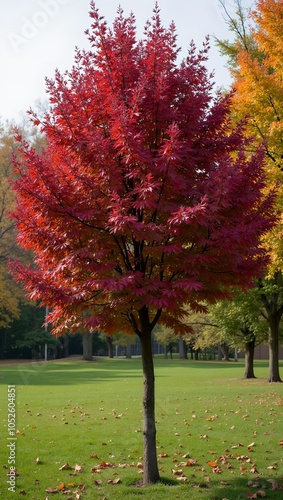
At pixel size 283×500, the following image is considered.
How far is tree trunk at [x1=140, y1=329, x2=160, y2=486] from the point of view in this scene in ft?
23.9

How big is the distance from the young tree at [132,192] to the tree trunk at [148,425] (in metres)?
0.02

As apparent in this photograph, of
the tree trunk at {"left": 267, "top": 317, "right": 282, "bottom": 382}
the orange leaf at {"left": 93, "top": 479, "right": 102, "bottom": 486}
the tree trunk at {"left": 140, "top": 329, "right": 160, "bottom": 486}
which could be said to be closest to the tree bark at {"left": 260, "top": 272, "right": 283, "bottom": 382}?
the tree trunk at {"left": 267, "top": 317, "right": 282, "bottom": 382}

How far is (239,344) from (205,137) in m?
25.7

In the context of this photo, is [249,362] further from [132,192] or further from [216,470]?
[132,192]

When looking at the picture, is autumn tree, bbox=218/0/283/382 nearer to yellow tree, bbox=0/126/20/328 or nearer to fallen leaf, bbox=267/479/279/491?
fallen leaf, bbox=267/479/279/491

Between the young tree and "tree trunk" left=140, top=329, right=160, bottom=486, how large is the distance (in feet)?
0.07

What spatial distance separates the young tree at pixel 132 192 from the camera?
6.49 meters

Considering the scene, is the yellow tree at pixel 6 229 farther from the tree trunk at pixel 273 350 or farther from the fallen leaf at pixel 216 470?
the fallen leaf at pixel 216 470

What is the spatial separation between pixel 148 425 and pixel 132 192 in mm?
3332

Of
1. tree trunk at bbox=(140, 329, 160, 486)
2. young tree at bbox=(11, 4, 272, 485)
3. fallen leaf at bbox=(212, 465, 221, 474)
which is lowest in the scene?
fallen leaf at bbox=(212, 465, 221, 474)

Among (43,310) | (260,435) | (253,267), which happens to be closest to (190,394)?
(260,435)

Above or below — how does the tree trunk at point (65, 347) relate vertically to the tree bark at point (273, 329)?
below

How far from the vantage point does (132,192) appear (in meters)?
6.51

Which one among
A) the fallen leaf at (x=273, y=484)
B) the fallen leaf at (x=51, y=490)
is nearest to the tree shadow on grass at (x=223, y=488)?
the fallen leaf at (x=273, y=484)
